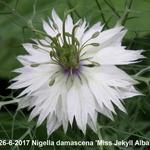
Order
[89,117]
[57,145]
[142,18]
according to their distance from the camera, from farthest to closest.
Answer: [142,18] < [57,145] < [89,117]

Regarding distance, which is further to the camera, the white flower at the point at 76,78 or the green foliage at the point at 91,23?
the green foliage at the point at 91,23

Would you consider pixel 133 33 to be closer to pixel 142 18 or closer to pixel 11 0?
pixel 142 18

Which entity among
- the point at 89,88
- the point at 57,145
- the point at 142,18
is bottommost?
the point at 57,145

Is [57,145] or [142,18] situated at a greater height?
[142,18]

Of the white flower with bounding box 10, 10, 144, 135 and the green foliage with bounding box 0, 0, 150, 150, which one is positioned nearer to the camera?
the white flower with bounding box 10, 10, 144, 135

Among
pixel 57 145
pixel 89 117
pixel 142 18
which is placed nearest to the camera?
pixel 89 117

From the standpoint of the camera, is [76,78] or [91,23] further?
[91,23]

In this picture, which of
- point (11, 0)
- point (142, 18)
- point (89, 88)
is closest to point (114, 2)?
point (142, 18)

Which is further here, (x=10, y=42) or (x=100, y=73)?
(x=10, y=42)
